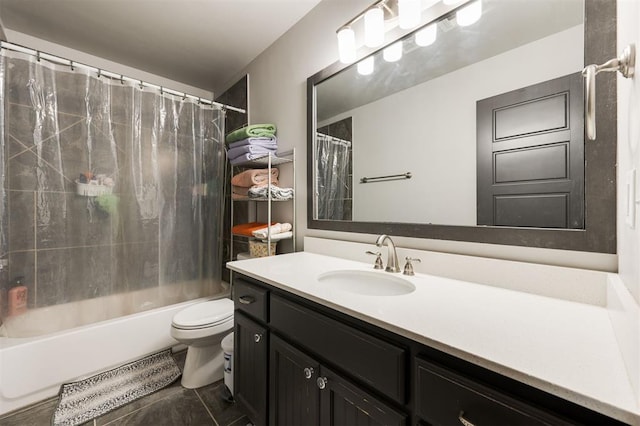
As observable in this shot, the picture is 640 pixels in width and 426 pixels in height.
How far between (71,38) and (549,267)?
319 centimetres

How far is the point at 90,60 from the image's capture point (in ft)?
7.07

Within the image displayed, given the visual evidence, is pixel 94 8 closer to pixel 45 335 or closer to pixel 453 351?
pixel 45 335

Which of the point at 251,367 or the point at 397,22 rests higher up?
the point at 397,22

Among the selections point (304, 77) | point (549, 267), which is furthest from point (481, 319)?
point (304, 77)

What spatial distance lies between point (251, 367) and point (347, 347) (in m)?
0.63

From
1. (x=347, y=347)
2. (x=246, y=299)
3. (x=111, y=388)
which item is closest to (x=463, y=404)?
(x=347, y=347)

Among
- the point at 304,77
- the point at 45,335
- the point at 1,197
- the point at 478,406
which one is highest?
the point at 304,77

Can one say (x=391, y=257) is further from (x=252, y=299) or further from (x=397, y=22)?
(x=397, y=22)

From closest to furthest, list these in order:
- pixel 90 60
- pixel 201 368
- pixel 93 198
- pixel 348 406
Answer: pixel 348 406, pixel 201 368, pixel 93 198, pixel 90 60

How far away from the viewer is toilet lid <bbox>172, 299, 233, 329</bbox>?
1.52 meters

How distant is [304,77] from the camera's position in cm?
172

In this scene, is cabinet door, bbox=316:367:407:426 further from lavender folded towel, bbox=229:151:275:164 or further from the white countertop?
lavender folded towel, bbox=229:151:275:164

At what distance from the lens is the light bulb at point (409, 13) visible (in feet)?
3.57

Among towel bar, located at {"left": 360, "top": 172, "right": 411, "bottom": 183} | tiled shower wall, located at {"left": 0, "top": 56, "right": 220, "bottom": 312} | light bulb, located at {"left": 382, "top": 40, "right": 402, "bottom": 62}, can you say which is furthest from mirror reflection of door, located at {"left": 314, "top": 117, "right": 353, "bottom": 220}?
tiled shower wall, located at {"left": 0, "top": 56, "right": 220, "bottom": 312}
